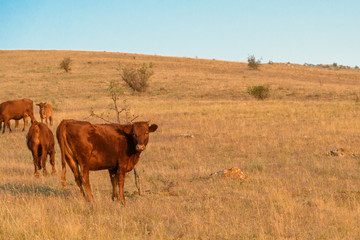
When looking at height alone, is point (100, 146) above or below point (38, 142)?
above

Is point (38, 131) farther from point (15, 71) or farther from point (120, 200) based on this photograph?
point (15, 71)

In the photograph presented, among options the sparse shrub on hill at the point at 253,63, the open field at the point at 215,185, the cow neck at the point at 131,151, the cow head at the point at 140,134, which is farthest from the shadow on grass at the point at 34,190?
the sparse shrub on hill at the point at 253,63

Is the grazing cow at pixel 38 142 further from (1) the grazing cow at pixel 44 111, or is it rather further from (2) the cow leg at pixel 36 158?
(1) the grazing cow at pixel 44 111

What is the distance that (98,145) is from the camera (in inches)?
269

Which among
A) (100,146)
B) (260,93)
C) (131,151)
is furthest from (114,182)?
(260,93)

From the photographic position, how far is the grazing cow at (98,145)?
22.1 ft

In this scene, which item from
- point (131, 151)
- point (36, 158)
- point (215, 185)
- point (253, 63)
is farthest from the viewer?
point (253, 63)

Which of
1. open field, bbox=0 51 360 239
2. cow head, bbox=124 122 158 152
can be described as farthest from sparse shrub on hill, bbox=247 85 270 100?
cow head, bbox=124 122 158 152

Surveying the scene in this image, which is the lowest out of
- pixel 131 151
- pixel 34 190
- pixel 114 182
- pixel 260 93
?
pixel 34 190

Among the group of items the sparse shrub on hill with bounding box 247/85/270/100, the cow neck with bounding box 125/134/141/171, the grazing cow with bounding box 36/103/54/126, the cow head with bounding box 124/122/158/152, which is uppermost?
the cow head with bounding box 124/122/158/152

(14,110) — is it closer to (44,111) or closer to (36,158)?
(44,111)

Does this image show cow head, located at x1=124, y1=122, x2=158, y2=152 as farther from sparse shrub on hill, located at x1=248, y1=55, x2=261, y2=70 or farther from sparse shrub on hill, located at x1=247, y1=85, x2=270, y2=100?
sparse shrub on hill, located at x1=248, y1=55, x2=261, y2=70

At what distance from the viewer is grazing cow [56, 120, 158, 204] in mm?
6734

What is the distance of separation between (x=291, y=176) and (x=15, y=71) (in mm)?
58448
